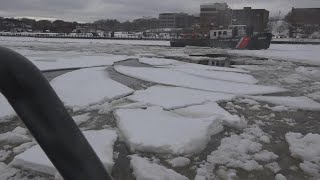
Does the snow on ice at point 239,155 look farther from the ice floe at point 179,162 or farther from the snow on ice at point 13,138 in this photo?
the snow on ice at point 13,138

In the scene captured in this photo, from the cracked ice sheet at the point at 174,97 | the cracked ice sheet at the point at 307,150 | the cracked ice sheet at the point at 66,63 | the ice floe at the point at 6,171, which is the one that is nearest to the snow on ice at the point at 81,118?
the cracked ice sheet at the point at 174,97

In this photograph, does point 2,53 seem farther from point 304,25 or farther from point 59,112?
point 304,25

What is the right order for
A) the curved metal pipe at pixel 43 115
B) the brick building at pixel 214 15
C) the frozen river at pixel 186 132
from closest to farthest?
the curved metal pipe at pixel 43 115, the frozen river at pixel 186 132, the brick building at pixel 214 15

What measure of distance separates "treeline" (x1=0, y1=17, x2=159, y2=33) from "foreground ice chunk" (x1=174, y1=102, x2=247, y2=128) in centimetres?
7995

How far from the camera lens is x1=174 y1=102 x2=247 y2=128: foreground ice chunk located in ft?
18.8

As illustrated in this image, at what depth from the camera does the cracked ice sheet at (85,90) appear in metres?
7.18

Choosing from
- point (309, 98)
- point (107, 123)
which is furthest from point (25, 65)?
point (309, 98)

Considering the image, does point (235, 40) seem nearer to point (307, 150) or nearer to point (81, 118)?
point (81, 118)

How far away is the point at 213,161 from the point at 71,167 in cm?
304

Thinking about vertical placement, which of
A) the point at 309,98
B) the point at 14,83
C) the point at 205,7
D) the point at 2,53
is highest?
the point at 205,7

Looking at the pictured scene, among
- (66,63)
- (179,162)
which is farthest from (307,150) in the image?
(66,63)

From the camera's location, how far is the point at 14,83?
128cm

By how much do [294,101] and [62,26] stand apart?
8792 cm

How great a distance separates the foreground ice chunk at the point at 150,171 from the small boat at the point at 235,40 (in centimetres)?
2981
